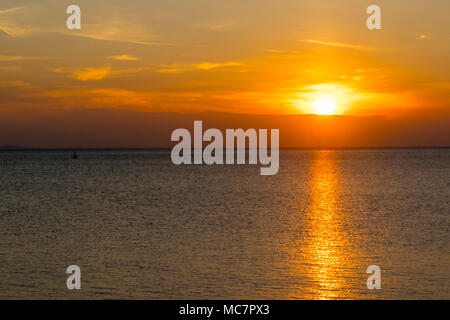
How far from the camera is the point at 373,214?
4344cm

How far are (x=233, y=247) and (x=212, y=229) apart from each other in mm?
7109

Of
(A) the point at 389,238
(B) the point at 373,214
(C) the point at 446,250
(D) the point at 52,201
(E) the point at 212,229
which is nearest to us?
(C) the point at 446,250

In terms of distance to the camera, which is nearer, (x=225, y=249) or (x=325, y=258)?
(x=325, y=258)

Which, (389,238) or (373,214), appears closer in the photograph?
(389,238)

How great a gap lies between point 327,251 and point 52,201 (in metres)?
36.6

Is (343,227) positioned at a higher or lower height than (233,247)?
higher

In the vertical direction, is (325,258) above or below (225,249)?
below

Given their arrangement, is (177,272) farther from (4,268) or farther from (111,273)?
(4,268)

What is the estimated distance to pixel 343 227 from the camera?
3581 cm

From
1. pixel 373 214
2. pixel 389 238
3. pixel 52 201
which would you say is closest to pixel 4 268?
pixel 389 238

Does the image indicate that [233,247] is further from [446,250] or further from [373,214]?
[373,214]

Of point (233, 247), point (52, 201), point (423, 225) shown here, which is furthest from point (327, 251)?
point (52, 201)
